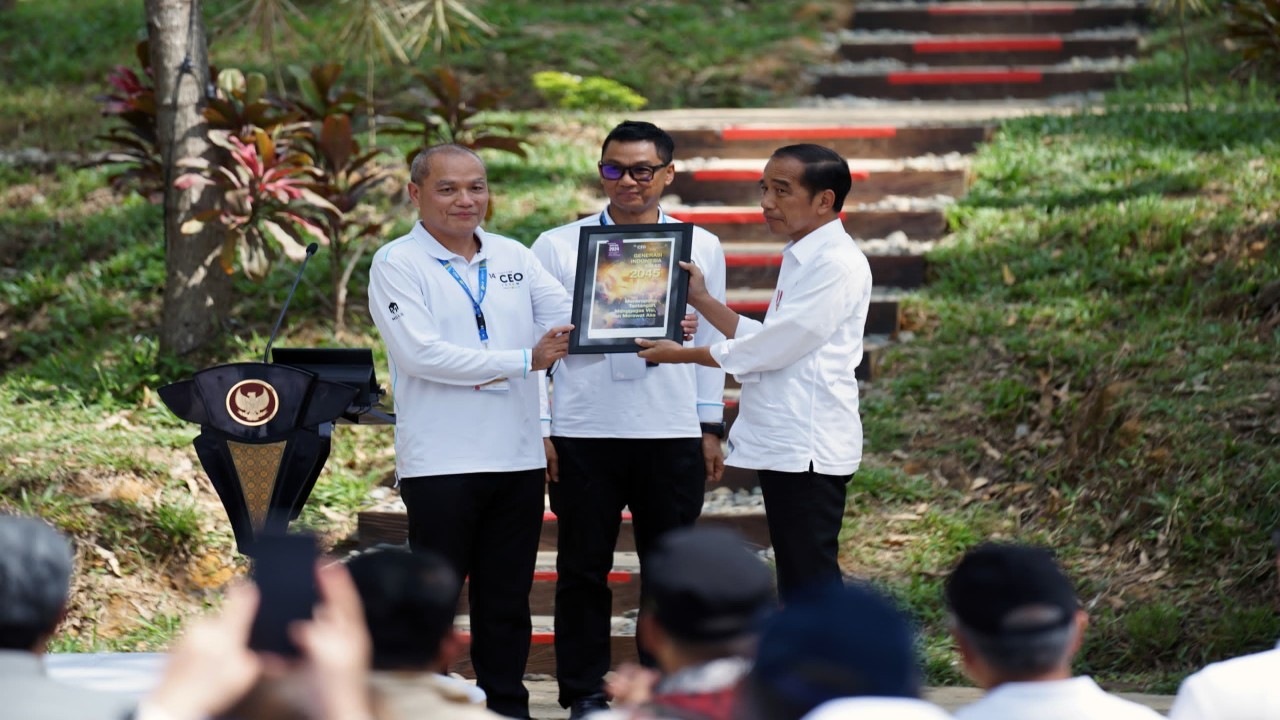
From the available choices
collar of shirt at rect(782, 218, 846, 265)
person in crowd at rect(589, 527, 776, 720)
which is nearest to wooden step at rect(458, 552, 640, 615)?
collar of shirt at rect(782, 218, 846, 265)

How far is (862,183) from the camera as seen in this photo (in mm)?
9234

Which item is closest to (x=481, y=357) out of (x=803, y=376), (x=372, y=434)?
(x=803, y=376)

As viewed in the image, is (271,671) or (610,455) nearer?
(271,671)

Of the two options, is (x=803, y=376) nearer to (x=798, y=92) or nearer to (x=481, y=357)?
(x=481, y=357)

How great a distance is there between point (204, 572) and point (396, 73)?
651 centimetres

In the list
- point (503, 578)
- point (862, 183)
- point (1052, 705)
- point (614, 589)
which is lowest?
point (614, 589)

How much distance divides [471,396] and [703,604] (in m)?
2.20

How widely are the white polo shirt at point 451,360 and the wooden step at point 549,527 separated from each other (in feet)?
5.96

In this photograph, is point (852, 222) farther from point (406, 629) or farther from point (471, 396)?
point (406, 629)

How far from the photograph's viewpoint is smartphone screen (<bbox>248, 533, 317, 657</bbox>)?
102 inches

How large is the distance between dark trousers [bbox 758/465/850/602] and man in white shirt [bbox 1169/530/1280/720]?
6.52ft

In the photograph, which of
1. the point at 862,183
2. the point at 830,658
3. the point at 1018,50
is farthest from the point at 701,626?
the point at 1018,50

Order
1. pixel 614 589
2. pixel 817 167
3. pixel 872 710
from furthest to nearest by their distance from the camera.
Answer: pixel 614 589, pixel 817 167, pixel 872 710

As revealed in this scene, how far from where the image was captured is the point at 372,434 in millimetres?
7492
